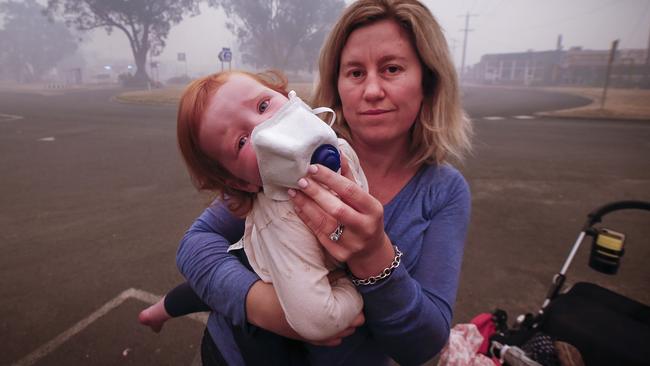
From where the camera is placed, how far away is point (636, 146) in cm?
888

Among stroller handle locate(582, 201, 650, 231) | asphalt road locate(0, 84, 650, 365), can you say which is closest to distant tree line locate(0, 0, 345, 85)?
asphalt road locate(0, 84, 650, 365)

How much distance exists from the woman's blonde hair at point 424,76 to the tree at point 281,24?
55467mm

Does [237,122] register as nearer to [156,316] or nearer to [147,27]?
[156,316]

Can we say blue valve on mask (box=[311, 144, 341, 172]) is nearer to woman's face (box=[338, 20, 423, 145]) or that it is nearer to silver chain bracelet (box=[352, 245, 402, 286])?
silver chain bracelet (box=[352, 245, 402, 286])

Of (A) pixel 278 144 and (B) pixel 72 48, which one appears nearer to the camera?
(A) pixel 278 144

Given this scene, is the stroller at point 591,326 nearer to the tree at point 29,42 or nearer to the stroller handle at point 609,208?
the stroller handle at point 609,208

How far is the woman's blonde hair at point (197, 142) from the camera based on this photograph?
1149mm

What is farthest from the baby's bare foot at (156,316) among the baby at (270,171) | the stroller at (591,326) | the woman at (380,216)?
the stroller at (591,326)

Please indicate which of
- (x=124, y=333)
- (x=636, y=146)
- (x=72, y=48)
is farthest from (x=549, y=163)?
(x=72, y=48)

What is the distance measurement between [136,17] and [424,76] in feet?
162

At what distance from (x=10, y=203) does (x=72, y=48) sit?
9042 centimetres

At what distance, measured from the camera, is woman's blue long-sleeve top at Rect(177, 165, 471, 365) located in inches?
40.1

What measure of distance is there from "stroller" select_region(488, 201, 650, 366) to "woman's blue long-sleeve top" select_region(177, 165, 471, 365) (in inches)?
34.8

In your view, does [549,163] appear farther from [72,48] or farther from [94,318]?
[72,48]
